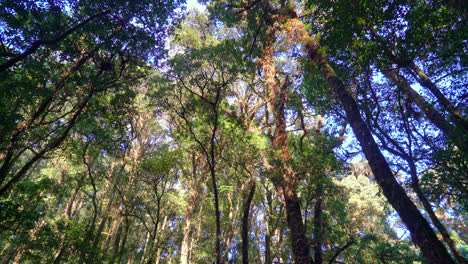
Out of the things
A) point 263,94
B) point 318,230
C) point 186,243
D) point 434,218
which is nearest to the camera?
point 434,218

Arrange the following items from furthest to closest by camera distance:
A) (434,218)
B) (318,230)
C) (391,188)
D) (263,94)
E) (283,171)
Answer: (263,94) → (318,230) → (283,171) → (434,218) → (391,188)

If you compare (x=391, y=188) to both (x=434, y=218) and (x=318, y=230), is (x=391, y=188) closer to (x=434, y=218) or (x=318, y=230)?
(x=434, y=218)

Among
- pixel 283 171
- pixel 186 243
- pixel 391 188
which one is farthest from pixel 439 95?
pixel 186 243

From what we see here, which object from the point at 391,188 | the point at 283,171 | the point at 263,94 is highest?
the point at 263,94

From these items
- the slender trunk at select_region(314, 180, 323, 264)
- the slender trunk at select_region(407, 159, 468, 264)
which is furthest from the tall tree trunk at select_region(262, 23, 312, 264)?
the slender trunk at select_region(407, 159, 468, 264)

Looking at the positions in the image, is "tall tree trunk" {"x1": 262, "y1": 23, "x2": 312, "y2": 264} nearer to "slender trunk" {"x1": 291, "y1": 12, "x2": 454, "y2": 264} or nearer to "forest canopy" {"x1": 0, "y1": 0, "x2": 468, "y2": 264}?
"forest canopy" {"x1": 0, "y1": 0, "x2": 468, "y2": 264}

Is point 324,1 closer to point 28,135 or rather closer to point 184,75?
point 184,75

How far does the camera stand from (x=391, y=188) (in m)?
4.49

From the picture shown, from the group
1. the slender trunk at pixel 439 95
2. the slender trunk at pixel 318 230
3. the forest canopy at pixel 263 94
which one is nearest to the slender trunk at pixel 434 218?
the forest canopy at pixel 263 94

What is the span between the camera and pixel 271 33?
10.4m

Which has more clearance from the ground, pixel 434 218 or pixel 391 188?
pixel 434 218

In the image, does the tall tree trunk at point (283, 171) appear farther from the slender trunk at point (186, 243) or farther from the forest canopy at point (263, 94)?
the slender trunk at point (186, 243)

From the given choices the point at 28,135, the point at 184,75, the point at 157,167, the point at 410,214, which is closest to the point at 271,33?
the point at 184,75

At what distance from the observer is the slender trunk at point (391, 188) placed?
3.79m
